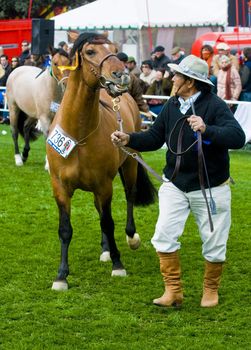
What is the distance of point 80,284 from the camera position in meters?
7.24

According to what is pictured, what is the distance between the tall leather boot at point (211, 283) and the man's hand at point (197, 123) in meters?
1.16

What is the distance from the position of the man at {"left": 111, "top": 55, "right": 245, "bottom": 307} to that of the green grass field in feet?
1.39

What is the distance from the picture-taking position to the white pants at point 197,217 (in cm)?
628

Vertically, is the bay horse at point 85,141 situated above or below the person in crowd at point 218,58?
below

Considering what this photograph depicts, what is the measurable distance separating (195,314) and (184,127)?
1429mm

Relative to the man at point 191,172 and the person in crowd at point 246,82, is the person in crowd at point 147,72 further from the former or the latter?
the man at point 191,172

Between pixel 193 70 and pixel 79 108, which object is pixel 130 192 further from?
pixel 193 70

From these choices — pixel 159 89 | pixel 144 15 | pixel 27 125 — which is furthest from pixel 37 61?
pixel 27 125

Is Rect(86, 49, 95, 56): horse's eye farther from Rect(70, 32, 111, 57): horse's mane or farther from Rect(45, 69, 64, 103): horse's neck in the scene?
Rect(45, 69, 64, 103): horse's neck

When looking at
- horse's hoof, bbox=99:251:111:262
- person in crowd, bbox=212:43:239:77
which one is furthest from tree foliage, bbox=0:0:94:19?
horse's hoof, bbox=99:251:111:262

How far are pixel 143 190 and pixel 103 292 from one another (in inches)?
95.7

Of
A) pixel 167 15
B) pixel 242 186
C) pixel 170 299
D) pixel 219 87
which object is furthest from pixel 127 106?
pixel 167 15

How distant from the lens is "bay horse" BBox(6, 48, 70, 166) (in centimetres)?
1255

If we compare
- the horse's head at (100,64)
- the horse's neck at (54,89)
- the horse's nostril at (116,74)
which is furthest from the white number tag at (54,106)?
the horse's nostril at (116,74)
